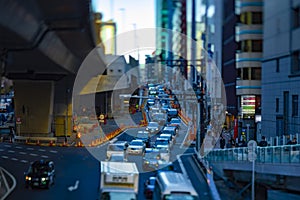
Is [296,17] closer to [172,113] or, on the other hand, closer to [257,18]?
[257,18]

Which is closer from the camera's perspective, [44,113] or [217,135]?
[217,135]

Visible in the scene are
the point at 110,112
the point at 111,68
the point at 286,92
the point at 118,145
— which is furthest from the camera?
the point at 110,112

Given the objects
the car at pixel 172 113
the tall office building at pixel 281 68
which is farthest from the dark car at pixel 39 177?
the car at pixel 172 113

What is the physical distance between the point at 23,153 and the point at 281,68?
425 inches

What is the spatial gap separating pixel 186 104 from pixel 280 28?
20.8 metres

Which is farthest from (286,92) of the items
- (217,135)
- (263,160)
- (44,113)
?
(44,113)

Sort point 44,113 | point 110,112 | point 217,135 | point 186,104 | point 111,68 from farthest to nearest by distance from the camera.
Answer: point 110,112, point 111,68, point 186,104, point 44,113, point 217,135

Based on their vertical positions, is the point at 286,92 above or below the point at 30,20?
below

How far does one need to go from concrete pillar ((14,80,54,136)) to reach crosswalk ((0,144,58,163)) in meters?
1.81

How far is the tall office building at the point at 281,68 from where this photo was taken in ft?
31.3

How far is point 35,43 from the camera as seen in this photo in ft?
35.1

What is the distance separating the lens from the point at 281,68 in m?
12.0

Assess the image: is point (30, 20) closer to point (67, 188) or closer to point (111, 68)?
point (67, 188)

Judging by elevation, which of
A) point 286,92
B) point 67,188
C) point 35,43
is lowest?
point 67,188
